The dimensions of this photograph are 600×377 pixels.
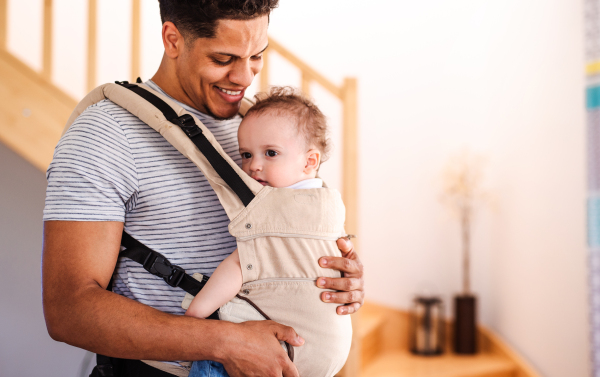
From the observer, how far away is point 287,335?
874 millimetres

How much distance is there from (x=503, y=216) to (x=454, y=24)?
Result: 1627 mm

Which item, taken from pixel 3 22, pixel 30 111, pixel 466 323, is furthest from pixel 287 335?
pixel 466 323

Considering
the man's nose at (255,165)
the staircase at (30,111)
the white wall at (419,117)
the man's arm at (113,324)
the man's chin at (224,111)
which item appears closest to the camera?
the man's arm at (113,324)

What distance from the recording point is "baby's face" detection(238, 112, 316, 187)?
41.1 inches

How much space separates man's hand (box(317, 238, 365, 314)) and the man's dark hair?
54 cm

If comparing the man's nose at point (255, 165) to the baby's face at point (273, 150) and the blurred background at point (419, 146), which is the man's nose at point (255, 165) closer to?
the baby's face at point (273, 150)

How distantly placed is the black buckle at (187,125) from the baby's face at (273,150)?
16 centimetres

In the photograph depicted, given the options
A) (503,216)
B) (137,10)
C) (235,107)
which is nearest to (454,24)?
(503,216)

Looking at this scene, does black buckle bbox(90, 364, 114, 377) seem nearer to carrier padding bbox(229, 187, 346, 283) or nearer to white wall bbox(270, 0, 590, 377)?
carrier padding bbox(229, 187, 346, 283)

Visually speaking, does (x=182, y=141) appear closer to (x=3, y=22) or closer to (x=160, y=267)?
(x=160, y=267)

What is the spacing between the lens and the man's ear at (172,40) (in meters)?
1.09

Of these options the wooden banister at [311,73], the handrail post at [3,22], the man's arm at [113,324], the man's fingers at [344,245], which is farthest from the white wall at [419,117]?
the man's arm at [113,324]

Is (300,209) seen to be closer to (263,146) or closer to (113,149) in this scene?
(263,146)

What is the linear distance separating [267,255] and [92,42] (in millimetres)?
1866
